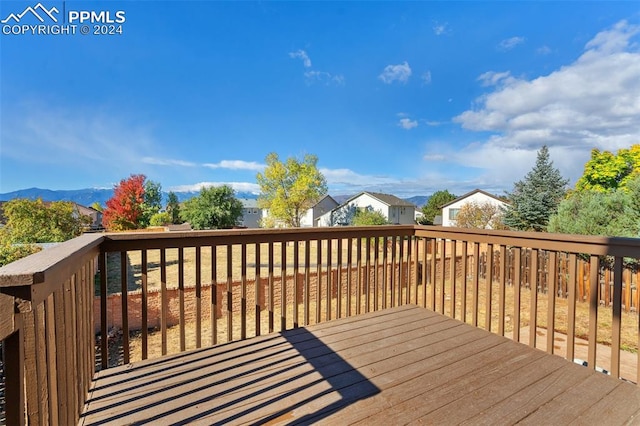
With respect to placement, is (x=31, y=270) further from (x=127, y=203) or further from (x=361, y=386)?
(x=127, y=203)

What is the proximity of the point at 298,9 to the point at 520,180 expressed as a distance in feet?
44.1

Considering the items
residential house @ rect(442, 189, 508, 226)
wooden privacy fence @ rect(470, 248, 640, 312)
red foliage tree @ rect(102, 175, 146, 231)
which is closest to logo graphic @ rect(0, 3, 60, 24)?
wooden privacy fence @ rect(470, 248, 640, 312)

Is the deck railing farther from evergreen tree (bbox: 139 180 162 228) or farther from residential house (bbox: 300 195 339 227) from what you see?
evergreen tree (bbox: 139 180 162 228)

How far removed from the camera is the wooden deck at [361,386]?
1448 mm

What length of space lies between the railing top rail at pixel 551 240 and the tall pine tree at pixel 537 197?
14431 mm

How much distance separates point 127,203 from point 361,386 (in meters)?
33.7

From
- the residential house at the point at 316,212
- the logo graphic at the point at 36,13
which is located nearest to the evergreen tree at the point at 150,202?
the residential house at the point at 316,212

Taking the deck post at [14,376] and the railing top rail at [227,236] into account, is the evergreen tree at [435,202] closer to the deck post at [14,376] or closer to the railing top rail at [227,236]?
the railing top rail at [227,236]

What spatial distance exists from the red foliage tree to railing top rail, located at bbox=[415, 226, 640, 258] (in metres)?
31.6

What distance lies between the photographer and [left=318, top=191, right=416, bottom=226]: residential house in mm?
31453

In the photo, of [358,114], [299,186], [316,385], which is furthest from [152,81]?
[316,385]

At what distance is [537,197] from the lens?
1454cm

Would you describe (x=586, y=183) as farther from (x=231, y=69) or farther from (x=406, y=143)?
(x=231, y=69)

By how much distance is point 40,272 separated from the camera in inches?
27.9
